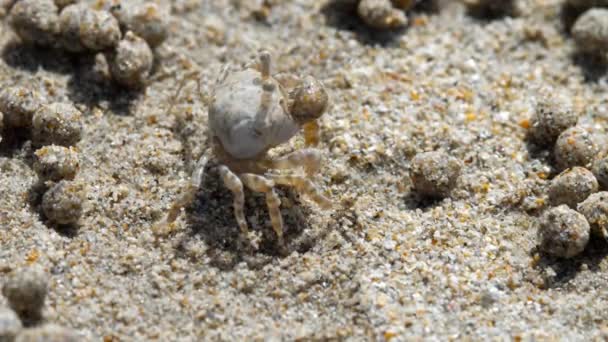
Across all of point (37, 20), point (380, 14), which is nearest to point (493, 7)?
point (380, 14)

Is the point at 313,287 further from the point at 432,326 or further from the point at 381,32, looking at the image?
the point at 381,32

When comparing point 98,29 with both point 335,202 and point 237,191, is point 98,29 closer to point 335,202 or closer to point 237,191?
point 237,191

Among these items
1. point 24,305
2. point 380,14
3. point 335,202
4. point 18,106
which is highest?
point 380,14

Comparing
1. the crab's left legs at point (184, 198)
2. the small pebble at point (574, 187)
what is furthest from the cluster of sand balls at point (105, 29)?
the small pebble at point (574, 187)

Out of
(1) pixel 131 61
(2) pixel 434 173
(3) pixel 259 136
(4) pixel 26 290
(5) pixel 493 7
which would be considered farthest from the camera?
(5) pixel 493 7

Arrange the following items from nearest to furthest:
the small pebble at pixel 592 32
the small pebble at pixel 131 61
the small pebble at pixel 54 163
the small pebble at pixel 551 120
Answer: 1. the small pebble at pixel 54 163
2. the small pebble at pixel 551 120
3. the small pebble at pixel 131 61
4. the small pebble at pixel 592 32

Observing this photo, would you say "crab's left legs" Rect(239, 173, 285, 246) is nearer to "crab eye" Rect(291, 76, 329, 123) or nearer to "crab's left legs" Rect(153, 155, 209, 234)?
"crab's left legs" Rect(153, 155, 209, 234)

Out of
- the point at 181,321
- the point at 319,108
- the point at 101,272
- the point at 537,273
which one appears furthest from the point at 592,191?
the point at 101,272

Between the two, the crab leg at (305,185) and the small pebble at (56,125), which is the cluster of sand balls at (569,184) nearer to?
the crab leg at (305,185)
